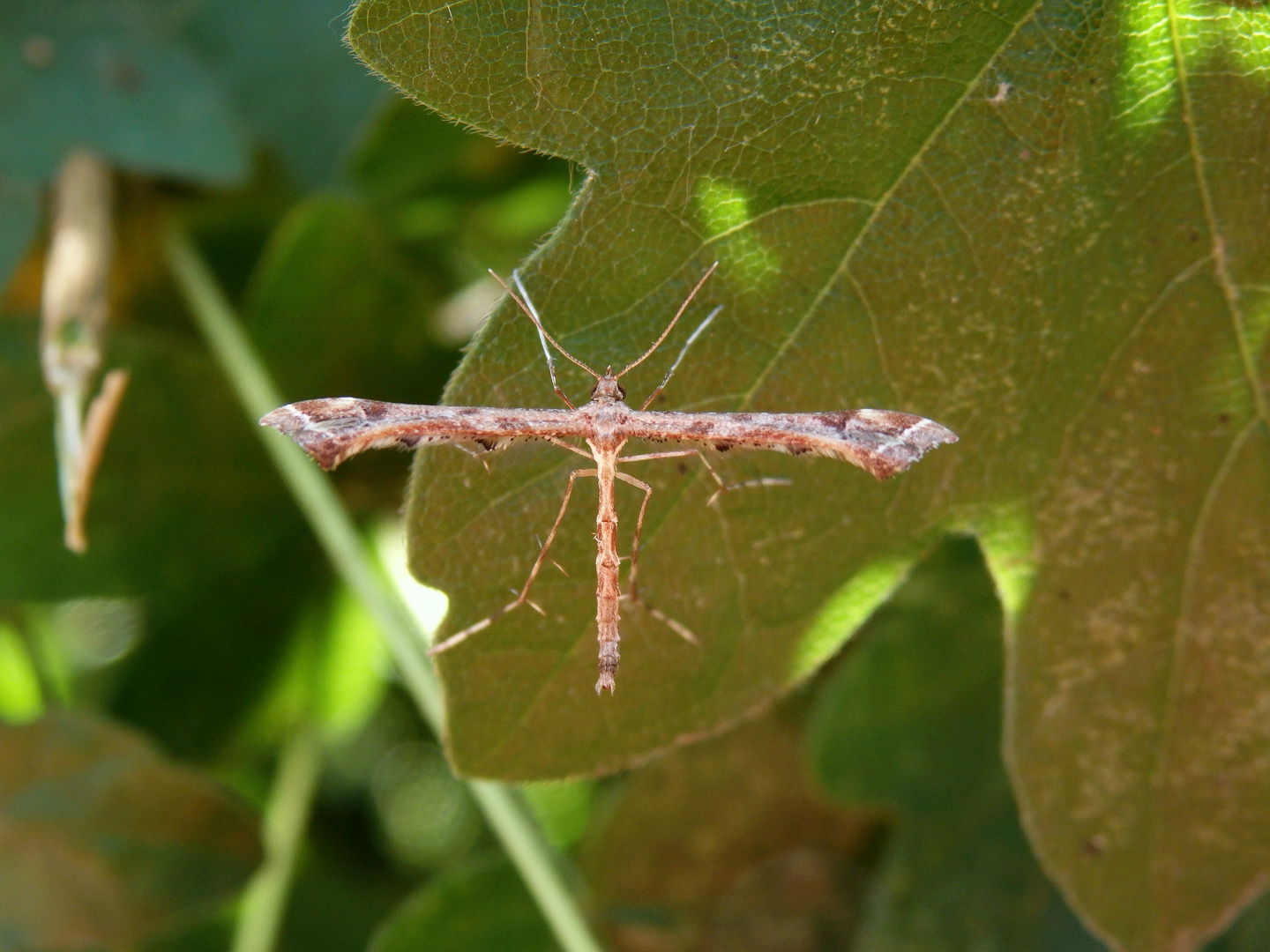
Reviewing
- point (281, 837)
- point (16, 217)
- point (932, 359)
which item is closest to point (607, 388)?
point (932, 359)

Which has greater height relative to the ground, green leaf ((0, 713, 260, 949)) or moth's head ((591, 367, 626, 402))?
moth's head ((591, 367, 626, 402))

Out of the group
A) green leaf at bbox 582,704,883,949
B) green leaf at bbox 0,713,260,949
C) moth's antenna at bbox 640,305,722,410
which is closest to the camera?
moth's antenna at bbox 640,305,722,410

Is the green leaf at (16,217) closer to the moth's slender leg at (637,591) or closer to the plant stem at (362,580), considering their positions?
the plant stem at (362,580)

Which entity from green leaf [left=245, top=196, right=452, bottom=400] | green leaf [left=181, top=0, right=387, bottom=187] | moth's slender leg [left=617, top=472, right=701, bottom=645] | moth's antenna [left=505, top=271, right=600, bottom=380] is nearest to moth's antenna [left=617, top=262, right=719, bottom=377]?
moth's antenna [left=505, top=271, right=600, bottom=380]

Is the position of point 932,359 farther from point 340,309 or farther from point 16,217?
point 16,217

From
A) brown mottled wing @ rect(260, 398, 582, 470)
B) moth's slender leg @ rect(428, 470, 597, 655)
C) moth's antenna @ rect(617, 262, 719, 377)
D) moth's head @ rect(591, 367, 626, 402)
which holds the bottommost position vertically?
moth's slender leg @ rect(428, 470, 597, 655)

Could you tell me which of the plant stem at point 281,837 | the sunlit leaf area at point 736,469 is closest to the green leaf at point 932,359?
the sunlit leaf area at point 736,469

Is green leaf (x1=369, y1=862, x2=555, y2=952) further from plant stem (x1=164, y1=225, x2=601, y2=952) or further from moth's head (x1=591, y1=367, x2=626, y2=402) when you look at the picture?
moth's head (x1=591, y1=367, x2=626, y2=402)
